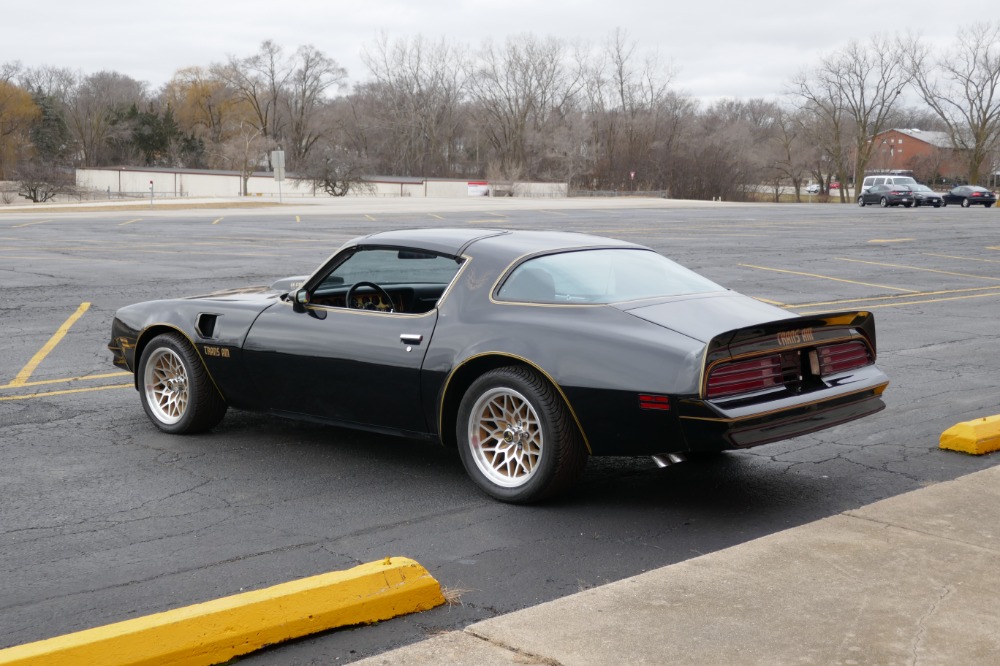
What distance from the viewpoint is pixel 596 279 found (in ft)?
18.0

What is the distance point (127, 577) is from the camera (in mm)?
4109

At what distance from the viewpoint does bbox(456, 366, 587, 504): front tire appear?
4852mm

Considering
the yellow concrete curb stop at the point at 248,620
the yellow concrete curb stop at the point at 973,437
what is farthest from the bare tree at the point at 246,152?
the yellow concrete curb stop at the point at 248,620

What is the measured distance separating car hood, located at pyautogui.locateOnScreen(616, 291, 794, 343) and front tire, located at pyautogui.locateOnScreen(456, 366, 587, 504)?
0.64 metres

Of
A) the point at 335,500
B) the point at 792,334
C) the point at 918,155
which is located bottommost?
the point at 335,500

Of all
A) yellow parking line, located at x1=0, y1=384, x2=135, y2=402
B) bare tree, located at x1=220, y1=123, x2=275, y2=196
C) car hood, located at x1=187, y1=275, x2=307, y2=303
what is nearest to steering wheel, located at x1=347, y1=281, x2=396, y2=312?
car hood, located at x1=187, y1=275, x2=307, y2=303

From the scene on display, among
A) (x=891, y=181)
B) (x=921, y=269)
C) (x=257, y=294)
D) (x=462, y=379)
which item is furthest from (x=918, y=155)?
(x=462, y=379)

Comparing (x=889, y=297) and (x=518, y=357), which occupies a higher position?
(x=518, y=357)

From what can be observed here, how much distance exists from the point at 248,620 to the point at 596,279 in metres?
2.76

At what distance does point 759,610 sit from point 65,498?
11.3ft

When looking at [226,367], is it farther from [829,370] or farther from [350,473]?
[829,370]

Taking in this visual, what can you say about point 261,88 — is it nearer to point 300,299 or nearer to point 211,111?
point 211,111

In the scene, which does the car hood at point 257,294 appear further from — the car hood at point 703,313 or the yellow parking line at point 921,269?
the yellow parking line at point 921,269

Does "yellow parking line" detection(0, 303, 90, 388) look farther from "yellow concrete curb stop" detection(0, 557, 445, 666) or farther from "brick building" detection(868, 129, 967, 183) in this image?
"brick building" detection(868, 129, 967, 183)
